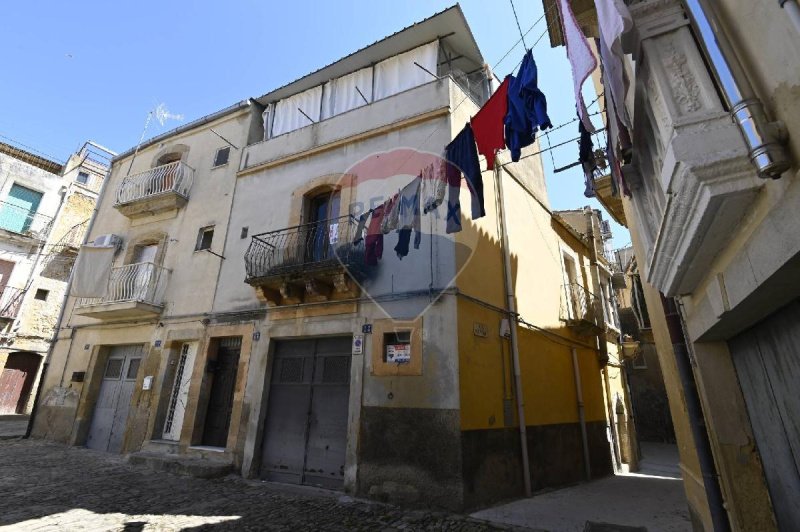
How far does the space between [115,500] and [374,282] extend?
551cm

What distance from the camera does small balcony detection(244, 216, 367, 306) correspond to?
311 inches

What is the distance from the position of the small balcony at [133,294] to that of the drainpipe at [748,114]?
12.2 metres

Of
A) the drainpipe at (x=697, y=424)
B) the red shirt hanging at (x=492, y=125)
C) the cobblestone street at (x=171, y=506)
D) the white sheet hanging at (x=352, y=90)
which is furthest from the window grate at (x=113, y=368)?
the drainpipe at (x=697, y=424)

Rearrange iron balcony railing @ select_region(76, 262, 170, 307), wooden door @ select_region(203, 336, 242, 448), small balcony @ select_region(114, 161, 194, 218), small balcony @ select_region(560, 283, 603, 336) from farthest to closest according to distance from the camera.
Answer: small balcony @ select_region(114, 161, 194, 218)
small balcony @ select_region(560, 283, 603, 336)
iron balcony railing @ select_region(76, 262, 170, 307)
wooden door @ select_region(203, 336, 242, 448)

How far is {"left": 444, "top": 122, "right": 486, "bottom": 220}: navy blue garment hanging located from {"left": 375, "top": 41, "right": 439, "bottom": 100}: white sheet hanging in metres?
3.89

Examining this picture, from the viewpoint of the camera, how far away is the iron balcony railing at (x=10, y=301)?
17.9m

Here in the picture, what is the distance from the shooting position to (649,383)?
2125 cm

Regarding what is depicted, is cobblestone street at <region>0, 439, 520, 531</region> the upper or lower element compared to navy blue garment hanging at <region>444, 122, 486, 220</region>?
lower

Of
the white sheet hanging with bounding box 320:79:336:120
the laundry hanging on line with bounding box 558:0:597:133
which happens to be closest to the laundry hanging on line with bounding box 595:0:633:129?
the laundry hanging on line with bounding box 558:0:597:133

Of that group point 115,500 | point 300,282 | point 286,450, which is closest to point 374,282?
point 300,282

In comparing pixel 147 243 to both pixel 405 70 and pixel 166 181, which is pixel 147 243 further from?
pixel 405 70

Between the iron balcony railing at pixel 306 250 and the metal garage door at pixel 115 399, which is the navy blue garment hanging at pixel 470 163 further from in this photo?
the metal garage door at pixel 115 399

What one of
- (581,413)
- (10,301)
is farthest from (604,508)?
(10,301)

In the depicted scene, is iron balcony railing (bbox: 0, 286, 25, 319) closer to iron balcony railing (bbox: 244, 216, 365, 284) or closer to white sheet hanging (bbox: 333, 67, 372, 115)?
iron balcony railing (bbox: 244, 216, 365, 284)
